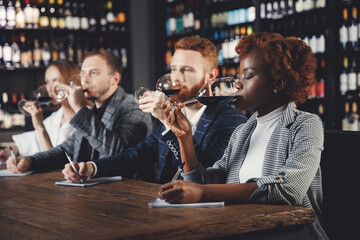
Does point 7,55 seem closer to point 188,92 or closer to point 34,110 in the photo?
point 34,110

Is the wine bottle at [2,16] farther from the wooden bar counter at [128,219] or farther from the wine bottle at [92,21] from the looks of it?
the wooden bar counter at [128,219]

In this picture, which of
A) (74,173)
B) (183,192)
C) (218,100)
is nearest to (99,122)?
(74,173)

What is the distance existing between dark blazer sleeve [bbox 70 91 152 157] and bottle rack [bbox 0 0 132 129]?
3564 mm

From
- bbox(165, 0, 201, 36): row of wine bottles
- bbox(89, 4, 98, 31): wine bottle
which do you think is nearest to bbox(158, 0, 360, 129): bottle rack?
bbox(165, 0, 201, 36): row of wine bottles

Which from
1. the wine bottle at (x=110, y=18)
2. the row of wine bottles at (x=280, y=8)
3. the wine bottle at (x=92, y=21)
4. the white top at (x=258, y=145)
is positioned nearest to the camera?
the white top at (x=258, y=145)

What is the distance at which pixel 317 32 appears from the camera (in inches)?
199

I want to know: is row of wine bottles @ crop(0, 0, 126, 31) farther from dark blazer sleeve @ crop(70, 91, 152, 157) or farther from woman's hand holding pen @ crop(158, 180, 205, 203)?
woman's hand holding pen @ crop(158, 180, 205, 203)

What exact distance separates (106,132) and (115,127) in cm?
18

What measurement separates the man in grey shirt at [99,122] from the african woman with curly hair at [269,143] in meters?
1.03

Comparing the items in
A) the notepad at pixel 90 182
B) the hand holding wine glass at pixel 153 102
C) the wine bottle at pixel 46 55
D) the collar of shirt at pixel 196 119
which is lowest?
the notepad at pixel 90 182

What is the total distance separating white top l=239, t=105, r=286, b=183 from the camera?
1664 mm

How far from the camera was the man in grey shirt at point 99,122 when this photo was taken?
8.77 ft

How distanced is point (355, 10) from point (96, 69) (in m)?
2.81

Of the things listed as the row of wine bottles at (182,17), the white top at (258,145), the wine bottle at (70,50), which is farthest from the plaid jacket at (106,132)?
the wine bottle at (70,50)
